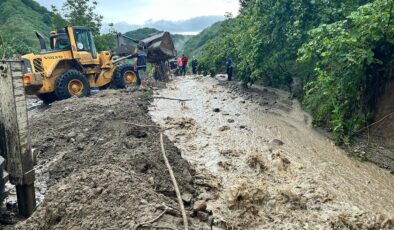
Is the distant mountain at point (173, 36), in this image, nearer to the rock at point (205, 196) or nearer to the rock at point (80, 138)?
the rock at point (80, 138)

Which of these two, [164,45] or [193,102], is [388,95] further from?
[164,45]

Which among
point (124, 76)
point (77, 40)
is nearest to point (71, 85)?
point (77, 40)

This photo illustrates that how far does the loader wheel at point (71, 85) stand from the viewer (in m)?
12.8

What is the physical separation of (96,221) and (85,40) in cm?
1131

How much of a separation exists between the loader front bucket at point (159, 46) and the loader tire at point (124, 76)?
316cm

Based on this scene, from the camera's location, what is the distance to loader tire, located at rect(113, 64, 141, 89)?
52.6 feet

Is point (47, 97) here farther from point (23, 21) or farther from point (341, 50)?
point (23, 21)

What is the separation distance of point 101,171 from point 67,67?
31.7 ft

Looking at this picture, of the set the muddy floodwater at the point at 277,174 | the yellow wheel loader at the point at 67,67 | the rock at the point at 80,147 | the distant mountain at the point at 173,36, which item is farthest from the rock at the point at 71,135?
the distant mountain at the point at 173,36

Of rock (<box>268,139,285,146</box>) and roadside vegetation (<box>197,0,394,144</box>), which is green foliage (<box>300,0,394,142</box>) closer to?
roadside vegetation (<box>197,0,394,144</box>)

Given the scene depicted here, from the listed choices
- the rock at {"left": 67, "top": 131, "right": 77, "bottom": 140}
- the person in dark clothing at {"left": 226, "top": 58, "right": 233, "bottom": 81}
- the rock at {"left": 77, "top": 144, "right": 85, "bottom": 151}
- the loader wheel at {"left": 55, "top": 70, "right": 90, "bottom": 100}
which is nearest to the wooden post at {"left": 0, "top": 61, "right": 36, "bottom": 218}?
the rock at {"left": 77, "top": 144, "right": 85, "bottom": 151}

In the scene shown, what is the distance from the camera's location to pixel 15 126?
3.97 metres

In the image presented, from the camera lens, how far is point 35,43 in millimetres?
30844

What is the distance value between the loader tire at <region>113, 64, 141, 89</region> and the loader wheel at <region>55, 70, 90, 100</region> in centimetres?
256
